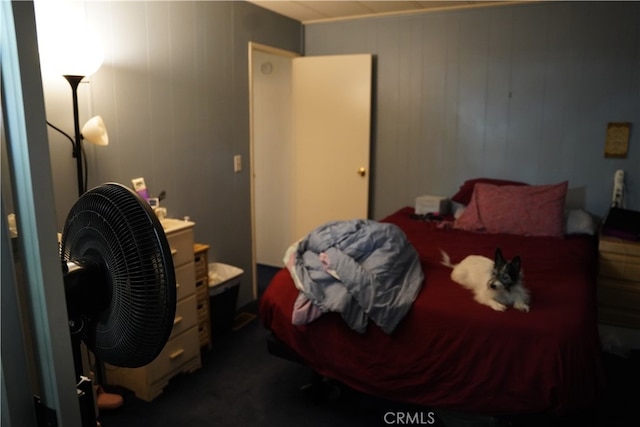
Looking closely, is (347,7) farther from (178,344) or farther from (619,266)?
(178,344)

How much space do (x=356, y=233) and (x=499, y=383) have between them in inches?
34.9

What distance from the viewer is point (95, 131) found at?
2227 millimetres

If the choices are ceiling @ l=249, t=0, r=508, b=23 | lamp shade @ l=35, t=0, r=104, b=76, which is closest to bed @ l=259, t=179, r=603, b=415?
lamp shade @ l=35, t=0, r=104, b=76

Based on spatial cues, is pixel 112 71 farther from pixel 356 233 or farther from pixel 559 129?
pixel 559 129

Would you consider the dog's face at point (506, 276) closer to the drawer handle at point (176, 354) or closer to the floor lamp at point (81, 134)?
A: the drawer handle at point (176, 354)

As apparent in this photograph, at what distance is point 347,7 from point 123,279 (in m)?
3.38

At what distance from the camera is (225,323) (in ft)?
10.5

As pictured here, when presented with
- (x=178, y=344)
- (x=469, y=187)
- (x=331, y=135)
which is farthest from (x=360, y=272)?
(x=331, y=135)

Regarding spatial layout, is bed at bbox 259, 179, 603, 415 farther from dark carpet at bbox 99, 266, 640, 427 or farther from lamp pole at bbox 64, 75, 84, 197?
lamp pole at bbox 64, 75, 84, 197

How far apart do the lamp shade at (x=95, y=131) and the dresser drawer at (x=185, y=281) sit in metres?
0.76

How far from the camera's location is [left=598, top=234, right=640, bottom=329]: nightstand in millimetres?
2904

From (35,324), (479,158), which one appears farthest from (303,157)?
(35,324)

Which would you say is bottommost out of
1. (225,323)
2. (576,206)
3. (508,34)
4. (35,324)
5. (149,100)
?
(225,323)

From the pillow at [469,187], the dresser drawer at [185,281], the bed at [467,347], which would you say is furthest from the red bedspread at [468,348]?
the pillow at [469,187]
